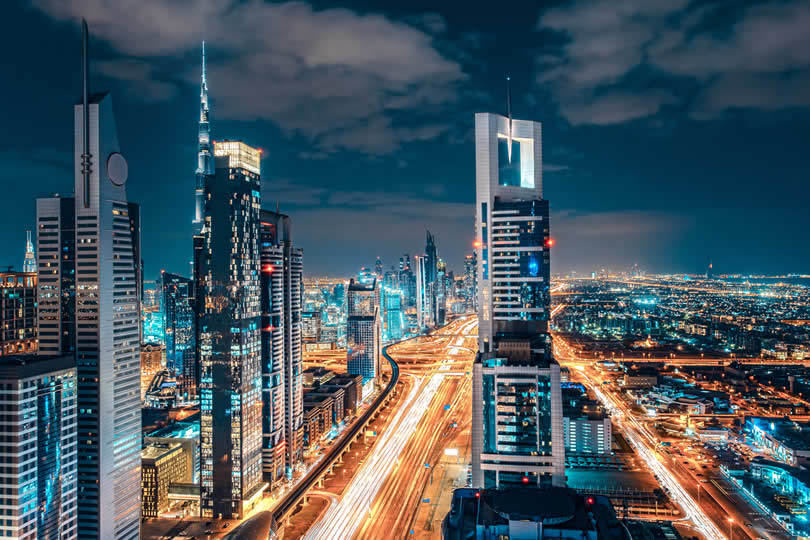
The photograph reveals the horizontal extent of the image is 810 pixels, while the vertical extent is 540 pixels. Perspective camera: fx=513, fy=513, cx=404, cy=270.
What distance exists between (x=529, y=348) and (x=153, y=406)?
56074mm

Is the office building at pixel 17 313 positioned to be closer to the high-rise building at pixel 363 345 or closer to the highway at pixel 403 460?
the highway at pixel 403 460

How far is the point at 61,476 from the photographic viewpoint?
2656 cm

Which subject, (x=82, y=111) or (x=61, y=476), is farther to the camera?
(x=82, y=111)

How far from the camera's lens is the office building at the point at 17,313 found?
3331 cm

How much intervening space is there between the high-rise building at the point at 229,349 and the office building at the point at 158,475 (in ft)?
12.2

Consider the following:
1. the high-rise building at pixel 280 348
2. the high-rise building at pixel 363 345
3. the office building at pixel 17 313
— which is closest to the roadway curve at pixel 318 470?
the high-rise building at pixel 280 348

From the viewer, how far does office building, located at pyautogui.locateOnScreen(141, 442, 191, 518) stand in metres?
38.2

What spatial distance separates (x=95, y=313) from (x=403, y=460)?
28.4 metres

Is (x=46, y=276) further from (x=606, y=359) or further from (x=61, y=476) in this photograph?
(x=606, y=359)

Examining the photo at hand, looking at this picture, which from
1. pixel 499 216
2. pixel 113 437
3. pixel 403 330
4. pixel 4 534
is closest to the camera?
pixel 4 534

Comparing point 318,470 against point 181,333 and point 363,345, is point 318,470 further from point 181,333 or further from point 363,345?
point 181,333

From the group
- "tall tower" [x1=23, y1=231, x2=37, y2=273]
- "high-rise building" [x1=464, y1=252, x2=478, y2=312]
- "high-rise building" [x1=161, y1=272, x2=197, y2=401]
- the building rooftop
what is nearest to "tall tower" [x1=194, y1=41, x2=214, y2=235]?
"high-rise building" [x1=161, y1=272, x2=197, y2=401]

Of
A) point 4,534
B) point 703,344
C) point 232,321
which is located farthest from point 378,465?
point 703,344

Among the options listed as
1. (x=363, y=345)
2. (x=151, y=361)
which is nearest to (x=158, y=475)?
(x=363, y=345)
